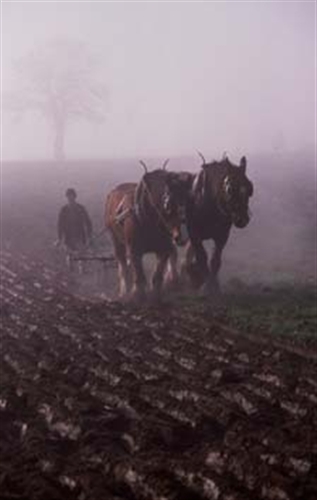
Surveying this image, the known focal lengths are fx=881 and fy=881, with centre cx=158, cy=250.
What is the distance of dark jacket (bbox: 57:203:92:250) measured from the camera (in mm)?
17000

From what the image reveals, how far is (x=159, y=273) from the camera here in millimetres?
14336

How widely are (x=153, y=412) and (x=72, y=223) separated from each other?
961cm

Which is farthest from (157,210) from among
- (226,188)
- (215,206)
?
(226,188)

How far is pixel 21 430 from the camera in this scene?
25.3 feet

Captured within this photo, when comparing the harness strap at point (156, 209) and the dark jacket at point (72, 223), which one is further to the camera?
the dark jacket at point (72, 223)

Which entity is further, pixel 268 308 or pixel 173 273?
pixel 173 273

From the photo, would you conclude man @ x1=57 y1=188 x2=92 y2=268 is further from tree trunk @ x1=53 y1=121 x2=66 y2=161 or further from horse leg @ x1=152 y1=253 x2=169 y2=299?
tree trunk @ x1=53 y1=121 x2=66 y2=161

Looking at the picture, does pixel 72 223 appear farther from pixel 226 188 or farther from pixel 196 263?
pixel 226 188

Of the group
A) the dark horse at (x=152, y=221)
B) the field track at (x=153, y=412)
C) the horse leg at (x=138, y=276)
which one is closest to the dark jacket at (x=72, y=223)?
the dark horse at (x=152, y=221)

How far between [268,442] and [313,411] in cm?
95

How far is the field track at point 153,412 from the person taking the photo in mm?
6273

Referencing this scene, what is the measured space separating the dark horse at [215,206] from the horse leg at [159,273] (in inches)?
19.7

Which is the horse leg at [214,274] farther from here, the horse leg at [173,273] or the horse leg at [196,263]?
the horse leg at [173,273]

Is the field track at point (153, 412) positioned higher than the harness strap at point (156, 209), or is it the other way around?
the harness strap at point (156, 209)
